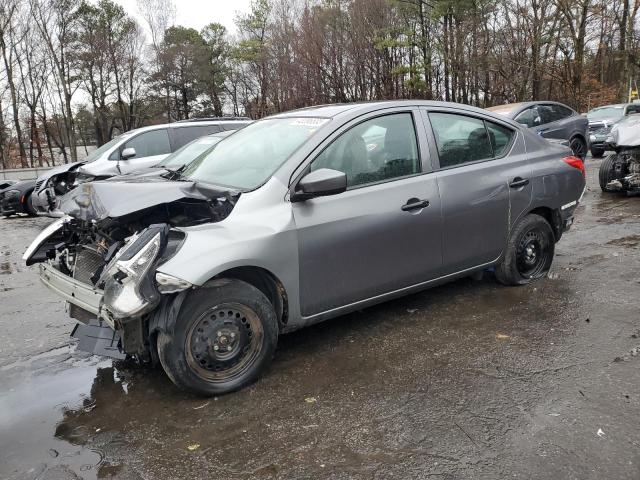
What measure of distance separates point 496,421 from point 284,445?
115cm

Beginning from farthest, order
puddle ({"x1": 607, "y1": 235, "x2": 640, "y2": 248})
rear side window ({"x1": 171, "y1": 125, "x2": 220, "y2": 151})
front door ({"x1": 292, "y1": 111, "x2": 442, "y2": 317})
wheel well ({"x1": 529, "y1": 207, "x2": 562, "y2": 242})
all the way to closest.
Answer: rear side window ({"x1": 171, "y1": 125, "x2": 220, "y2": 151})
puddle ({"x1": 607, "y1": 235, "x2": 640, "y2": 248})
wheel well ({"x1": 529, "y1": 207, "x2": 562, "y2": 242})
front door ({"x1": 292, "y1": 111, "x2": 442, "y2": 317})

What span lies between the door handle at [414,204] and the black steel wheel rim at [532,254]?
1371 mm

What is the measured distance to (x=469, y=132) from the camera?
181 inches

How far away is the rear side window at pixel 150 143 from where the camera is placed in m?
11.0

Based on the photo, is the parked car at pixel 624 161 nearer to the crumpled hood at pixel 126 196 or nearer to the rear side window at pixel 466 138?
the rear side window at pixel 466 138

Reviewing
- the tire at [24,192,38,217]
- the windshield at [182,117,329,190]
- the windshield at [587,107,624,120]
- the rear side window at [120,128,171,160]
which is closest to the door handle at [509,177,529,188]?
the windshield at [182,117,329,190]

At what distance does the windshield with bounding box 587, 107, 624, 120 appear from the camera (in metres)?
19.8

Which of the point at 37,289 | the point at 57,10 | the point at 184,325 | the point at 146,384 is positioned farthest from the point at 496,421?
the point at 57,10

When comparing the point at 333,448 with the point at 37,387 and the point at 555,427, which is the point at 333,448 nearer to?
the point at 555,427

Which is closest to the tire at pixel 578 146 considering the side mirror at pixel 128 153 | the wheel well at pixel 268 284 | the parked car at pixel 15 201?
the side mirror at pixel 128 153

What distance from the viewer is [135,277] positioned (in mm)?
2982

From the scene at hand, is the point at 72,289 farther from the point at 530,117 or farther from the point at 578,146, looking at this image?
the point at 578,146

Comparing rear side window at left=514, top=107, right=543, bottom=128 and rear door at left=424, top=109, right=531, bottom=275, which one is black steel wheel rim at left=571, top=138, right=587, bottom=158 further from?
rear door at left=424, top=109, right=531, bottom=275

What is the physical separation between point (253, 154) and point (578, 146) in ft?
41.3
